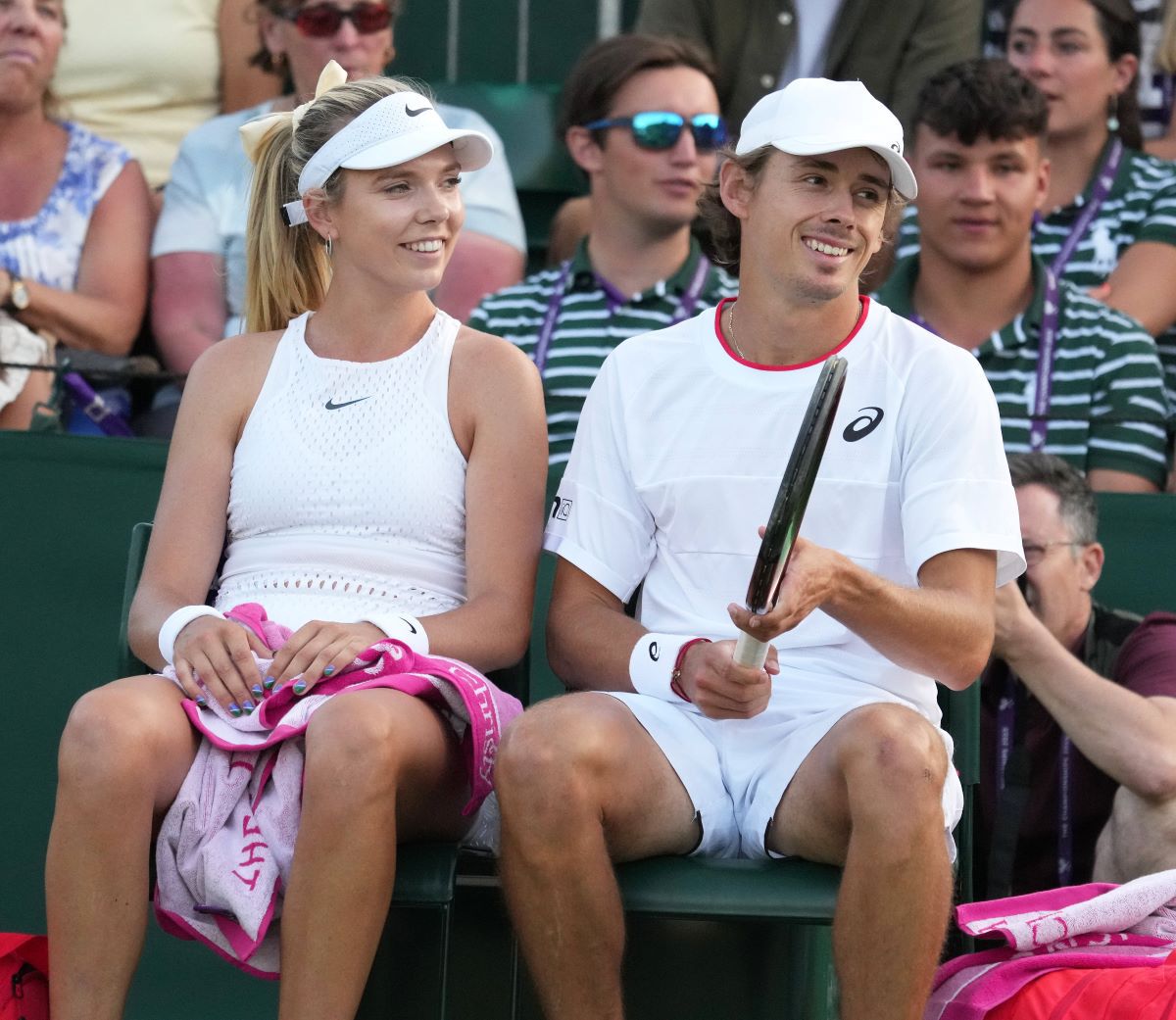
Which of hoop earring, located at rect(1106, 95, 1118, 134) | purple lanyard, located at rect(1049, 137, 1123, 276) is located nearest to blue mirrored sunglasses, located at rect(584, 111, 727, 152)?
purple lanyard, located at rect(1049, 137, 1123, 276)

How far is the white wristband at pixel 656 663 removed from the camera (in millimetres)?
2727

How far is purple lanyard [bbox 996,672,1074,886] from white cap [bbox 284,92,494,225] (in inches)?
52.2

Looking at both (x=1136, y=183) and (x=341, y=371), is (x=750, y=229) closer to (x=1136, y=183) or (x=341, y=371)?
(x=341, y=371)

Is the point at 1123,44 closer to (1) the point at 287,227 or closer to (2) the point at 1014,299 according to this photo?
(2) the point at 1014,299

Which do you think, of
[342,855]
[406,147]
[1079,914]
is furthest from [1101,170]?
[342,855]

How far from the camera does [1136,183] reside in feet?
15.0

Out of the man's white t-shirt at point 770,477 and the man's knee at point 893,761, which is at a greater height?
the man's white t-shirt at point 770,477

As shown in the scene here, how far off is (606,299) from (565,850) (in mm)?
2101

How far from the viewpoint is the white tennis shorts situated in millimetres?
2660

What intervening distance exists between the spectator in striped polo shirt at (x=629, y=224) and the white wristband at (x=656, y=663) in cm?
151

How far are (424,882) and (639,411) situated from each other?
2.68 feet

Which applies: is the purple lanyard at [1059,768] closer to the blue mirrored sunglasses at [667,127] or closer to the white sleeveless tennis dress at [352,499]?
the white sleeveless tennis dress at [352,499]

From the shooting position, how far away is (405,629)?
2.75 m

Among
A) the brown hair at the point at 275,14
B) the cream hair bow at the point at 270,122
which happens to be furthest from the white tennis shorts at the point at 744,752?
the brown hair at the point at 275,14
